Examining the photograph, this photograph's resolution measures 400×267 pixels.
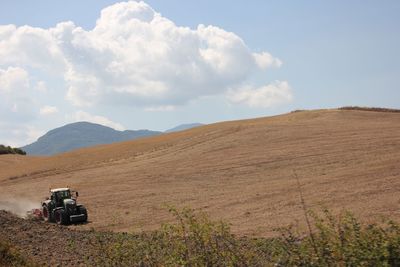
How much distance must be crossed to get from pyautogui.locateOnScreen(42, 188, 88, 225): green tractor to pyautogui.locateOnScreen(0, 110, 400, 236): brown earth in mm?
805

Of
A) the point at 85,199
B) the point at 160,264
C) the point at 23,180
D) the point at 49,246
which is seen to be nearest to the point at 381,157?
the point at 85,199

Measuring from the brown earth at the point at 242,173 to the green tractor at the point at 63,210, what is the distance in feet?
2.64

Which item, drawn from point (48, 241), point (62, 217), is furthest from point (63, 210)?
point (48, 241)

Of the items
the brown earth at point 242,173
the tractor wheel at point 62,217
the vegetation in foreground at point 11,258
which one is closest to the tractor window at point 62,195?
the tractor wheel at point 62,217

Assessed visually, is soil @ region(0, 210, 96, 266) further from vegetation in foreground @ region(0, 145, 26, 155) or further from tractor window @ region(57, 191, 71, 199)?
vegetation in foreground @ region(0, 145, 26, 155)

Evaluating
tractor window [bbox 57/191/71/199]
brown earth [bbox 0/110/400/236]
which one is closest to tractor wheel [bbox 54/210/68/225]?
tractor window [bbox 57/191/71/199]

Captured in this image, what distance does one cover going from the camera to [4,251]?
15.3 metres

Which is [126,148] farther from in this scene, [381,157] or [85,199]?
[381,157]

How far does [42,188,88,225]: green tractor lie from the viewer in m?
27.2

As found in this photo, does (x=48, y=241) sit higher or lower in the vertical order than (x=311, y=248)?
lower

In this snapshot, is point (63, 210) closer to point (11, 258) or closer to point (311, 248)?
point (11, 258)

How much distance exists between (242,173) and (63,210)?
1317 cm

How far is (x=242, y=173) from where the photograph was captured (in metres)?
36.2

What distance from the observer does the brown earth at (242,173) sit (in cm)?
2422
